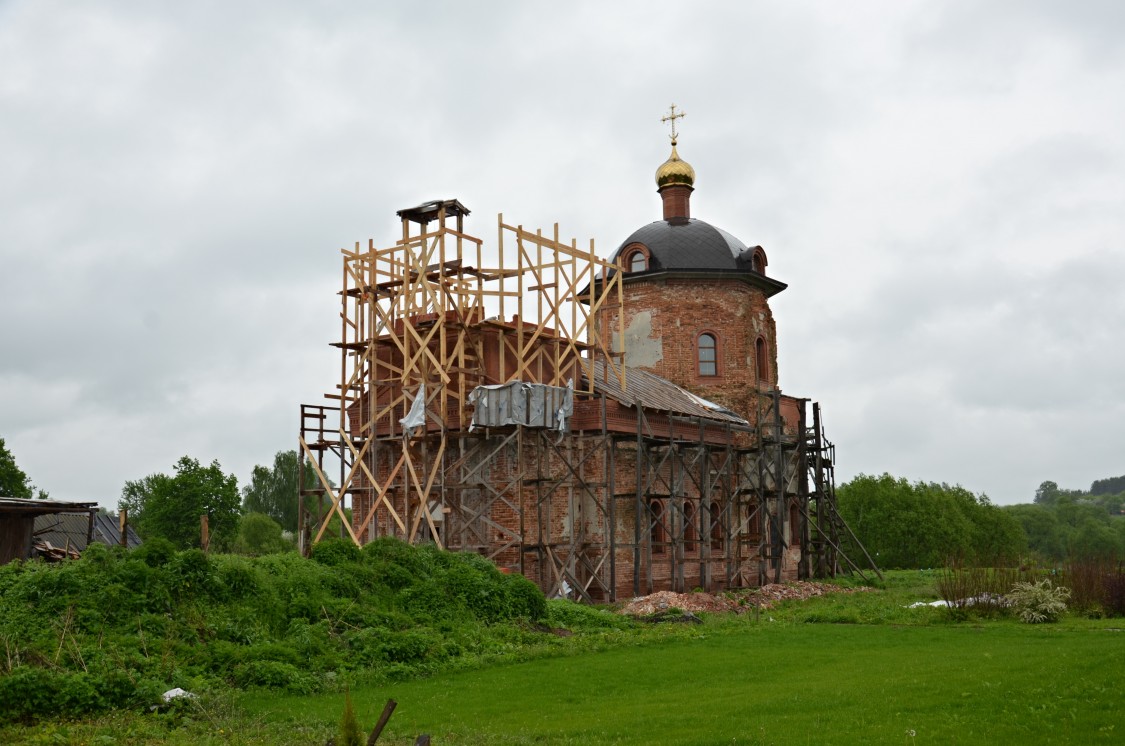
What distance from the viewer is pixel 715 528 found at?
31.2 metres

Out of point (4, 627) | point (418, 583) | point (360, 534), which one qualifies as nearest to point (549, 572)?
point (360, 534)

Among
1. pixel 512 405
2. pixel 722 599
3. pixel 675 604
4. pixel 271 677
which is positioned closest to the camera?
pixel 271 677

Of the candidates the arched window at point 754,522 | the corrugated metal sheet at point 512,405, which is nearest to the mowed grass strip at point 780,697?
the corrugated metal sheet at point 512,405

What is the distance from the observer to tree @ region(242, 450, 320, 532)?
6400cm

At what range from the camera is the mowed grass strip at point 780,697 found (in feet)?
33.0

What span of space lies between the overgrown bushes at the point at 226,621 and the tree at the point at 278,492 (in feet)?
151

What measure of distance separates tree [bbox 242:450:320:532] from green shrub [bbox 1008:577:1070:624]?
159 ft

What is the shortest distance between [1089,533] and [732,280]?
48390 mm

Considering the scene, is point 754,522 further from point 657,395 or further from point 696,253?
point 696,253

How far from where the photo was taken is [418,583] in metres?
18.9

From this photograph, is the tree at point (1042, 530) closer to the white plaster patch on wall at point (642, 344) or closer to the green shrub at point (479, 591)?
the white plaster patch on wall at point (642, 344)

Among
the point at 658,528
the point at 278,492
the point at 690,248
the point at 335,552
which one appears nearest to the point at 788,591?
the point at 658,528

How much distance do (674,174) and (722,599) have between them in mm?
17480

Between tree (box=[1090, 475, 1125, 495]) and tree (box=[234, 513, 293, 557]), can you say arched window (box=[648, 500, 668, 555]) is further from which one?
tree (box=[1090, 475, 1125, 495])
